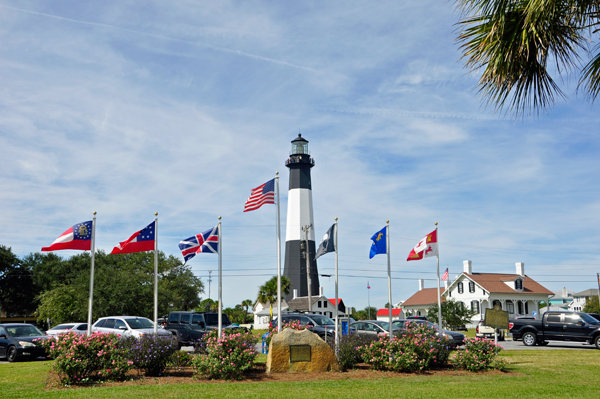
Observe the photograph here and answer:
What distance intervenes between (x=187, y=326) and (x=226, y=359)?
11459 mm

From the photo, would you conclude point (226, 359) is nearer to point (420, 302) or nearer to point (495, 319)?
point (495, 319)

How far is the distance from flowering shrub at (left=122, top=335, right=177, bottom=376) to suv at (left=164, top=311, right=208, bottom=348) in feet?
31.3

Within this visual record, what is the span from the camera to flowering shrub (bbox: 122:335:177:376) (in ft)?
47.2

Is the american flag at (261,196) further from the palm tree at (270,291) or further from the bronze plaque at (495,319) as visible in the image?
the palm tree at (270,291)

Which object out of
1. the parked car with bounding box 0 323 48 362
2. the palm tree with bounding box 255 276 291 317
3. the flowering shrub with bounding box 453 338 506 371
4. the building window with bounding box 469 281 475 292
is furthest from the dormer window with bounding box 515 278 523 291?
the parked car with bounding box 0 323 48 362

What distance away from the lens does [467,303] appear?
5694cm

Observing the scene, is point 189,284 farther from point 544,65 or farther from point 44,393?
point 544,65

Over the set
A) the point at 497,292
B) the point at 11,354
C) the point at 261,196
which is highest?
the point at 261,196

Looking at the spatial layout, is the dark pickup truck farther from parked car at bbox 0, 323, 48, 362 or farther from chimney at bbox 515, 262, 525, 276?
chimney at bbox 515, 262, 525, 276

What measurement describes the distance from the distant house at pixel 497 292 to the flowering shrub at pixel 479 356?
41.6m

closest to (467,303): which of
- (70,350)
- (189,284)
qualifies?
(189,284)

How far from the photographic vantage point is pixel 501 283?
5728 cm

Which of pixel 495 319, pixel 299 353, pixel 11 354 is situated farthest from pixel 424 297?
pixel 299 353

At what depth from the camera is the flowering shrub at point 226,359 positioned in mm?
13891
